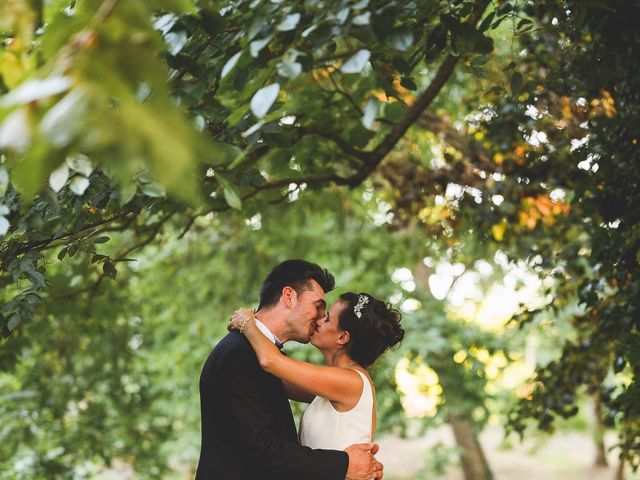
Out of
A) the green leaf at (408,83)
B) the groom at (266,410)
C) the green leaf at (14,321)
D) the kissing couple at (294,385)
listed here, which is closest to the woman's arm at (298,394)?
the kissing couple at (294,385)

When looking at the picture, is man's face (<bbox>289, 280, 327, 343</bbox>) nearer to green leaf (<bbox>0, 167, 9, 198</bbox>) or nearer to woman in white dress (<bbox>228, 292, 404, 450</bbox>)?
woman in white dress (<bbox>228, 292, 404, 450</bbox>)

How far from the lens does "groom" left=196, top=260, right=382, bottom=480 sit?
3211 mm

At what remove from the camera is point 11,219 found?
2861 millimetres

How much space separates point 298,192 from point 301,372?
2854 mm

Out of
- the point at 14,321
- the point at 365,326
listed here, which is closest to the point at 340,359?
the point at 365,326

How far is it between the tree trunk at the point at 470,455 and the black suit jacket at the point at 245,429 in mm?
8878

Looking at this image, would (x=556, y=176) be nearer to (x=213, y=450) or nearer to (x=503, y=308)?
(x=213, y=450)

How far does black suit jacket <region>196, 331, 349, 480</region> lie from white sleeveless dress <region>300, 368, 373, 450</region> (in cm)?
29

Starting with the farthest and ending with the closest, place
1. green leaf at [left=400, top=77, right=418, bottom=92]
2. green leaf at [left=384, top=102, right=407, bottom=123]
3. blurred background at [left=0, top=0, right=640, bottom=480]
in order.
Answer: green leaf at [left=384, top=102, right=407, bottom=123]
green leaf at [left=400, top=77, right=418, bottom=92]
blurred background at [left=0, top=0, right=640, bottom=480]

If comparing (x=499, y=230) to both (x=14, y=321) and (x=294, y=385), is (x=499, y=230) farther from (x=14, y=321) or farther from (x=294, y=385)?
(x=14, y=321)

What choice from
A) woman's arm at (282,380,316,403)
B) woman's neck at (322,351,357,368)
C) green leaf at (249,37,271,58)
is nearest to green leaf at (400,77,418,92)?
green leaf at (249,37,271,58)

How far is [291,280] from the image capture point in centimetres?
353

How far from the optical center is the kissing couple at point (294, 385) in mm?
3230

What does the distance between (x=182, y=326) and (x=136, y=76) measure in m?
9.53
